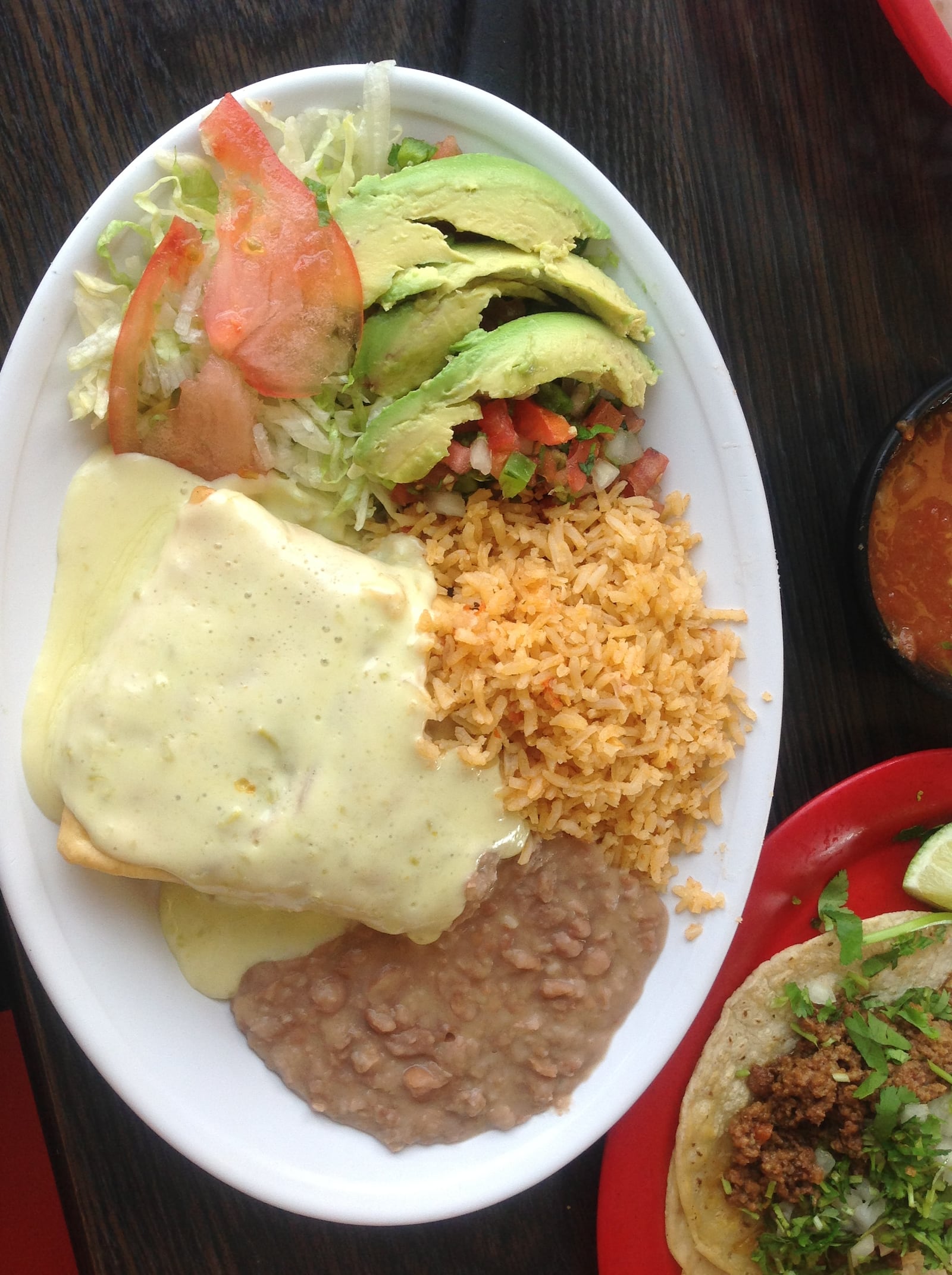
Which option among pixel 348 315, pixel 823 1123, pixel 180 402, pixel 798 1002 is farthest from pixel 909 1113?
pixel 180 402

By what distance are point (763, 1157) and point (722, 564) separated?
1332 mm

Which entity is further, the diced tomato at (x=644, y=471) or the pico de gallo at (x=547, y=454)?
the diced tomato at (x=644, y=471)

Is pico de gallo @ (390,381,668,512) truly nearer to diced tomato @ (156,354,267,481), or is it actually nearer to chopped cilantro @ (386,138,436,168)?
diced tomato @ (156,354,267,481)

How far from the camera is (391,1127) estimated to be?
193cm

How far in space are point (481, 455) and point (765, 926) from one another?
131 cm

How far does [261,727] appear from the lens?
5.59 ft

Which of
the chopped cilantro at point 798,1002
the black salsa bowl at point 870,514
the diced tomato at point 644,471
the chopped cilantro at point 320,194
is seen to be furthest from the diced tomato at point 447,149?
the chopped cilantro at point 798,1002

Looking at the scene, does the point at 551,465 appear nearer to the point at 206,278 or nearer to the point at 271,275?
the point at 271,275

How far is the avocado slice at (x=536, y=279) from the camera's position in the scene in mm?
1641

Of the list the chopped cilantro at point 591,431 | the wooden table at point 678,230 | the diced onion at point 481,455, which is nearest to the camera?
the diced onion at point 481,455

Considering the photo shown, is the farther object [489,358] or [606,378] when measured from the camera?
[606,378]

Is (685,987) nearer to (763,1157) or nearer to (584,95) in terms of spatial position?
(763,1157)

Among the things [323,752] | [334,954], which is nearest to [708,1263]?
[334,954]

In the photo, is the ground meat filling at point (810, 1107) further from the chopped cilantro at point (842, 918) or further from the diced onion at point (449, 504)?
the diced onion at point (449, 504)
